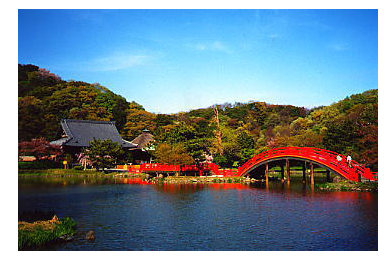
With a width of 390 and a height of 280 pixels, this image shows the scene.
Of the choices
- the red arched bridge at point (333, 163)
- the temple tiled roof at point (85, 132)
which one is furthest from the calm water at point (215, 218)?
the temple tiled roof at point (85, 132)

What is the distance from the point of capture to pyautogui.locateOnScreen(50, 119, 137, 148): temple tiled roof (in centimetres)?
4135

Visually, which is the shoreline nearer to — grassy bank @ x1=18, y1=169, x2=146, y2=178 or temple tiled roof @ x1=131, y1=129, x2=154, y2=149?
grassy bank @ x1=18, y1=169, x2=146, y2=178

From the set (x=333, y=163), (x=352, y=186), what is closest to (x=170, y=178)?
(x=333, y=163)

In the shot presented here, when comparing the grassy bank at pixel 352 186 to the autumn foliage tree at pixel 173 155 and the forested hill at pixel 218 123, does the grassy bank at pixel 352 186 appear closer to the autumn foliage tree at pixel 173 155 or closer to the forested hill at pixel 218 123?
the forested hill at pixel 218 123

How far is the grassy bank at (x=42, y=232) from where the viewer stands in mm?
10711

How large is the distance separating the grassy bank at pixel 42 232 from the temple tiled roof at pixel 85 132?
2846cm

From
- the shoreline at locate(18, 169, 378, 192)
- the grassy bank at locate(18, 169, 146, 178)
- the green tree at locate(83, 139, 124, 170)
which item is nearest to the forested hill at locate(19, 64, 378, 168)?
the shoreline at locate(18, 169, 378, 192)

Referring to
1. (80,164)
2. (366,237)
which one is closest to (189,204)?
(366,237)

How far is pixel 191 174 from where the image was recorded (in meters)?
31.4

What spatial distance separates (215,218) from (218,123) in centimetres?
2937

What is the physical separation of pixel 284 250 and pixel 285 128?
37.8 metres

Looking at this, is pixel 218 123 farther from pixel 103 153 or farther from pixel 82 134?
pixel 82 134

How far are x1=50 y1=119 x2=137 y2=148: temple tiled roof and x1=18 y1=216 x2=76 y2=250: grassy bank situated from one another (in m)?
28.5
